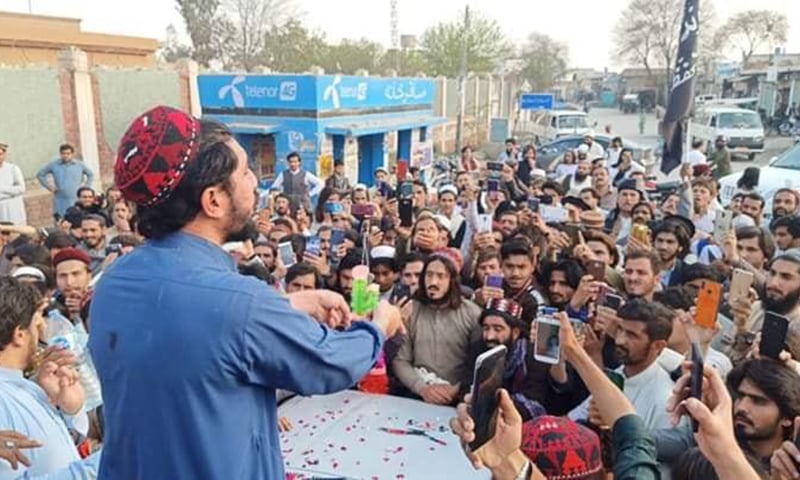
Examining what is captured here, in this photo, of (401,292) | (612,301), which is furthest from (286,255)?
(612,301)

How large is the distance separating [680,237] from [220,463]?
485 cm

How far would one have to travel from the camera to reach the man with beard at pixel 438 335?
376cm

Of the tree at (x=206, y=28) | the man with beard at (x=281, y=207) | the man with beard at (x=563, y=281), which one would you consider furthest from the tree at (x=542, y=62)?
the man with beard at (x=563, y=281)

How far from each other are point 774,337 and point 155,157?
2.46 m

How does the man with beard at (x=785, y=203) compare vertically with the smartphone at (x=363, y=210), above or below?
above

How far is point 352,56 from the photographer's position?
3778cm

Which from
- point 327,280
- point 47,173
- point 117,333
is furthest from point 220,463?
point 47,173

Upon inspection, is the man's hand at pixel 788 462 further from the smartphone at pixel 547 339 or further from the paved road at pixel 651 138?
the paved road at pixel 651 138

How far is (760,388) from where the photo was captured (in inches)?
99.8

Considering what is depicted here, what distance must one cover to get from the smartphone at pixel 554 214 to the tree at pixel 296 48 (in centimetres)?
3132

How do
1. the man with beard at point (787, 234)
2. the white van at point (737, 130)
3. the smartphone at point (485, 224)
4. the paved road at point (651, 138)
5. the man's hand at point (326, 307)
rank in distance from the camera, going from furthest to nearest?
1. the white van at point (737, 130)
2. the paved road at point (651, 138)
3. the smartphone at point (485, 224)
4. the man with beard at point (787, 234)
5. the man's hand at point (326, 307)

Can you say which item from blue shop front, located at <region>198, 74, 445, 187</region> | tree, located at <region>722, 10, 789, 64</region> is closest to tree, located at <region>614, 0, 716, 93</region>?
tree, located at <region>722, 10, 789, 64</region>

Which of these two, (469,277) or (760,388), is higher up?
(760,388)

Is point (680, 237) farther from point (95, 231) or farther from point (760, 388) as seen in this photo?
point (95, 231)
